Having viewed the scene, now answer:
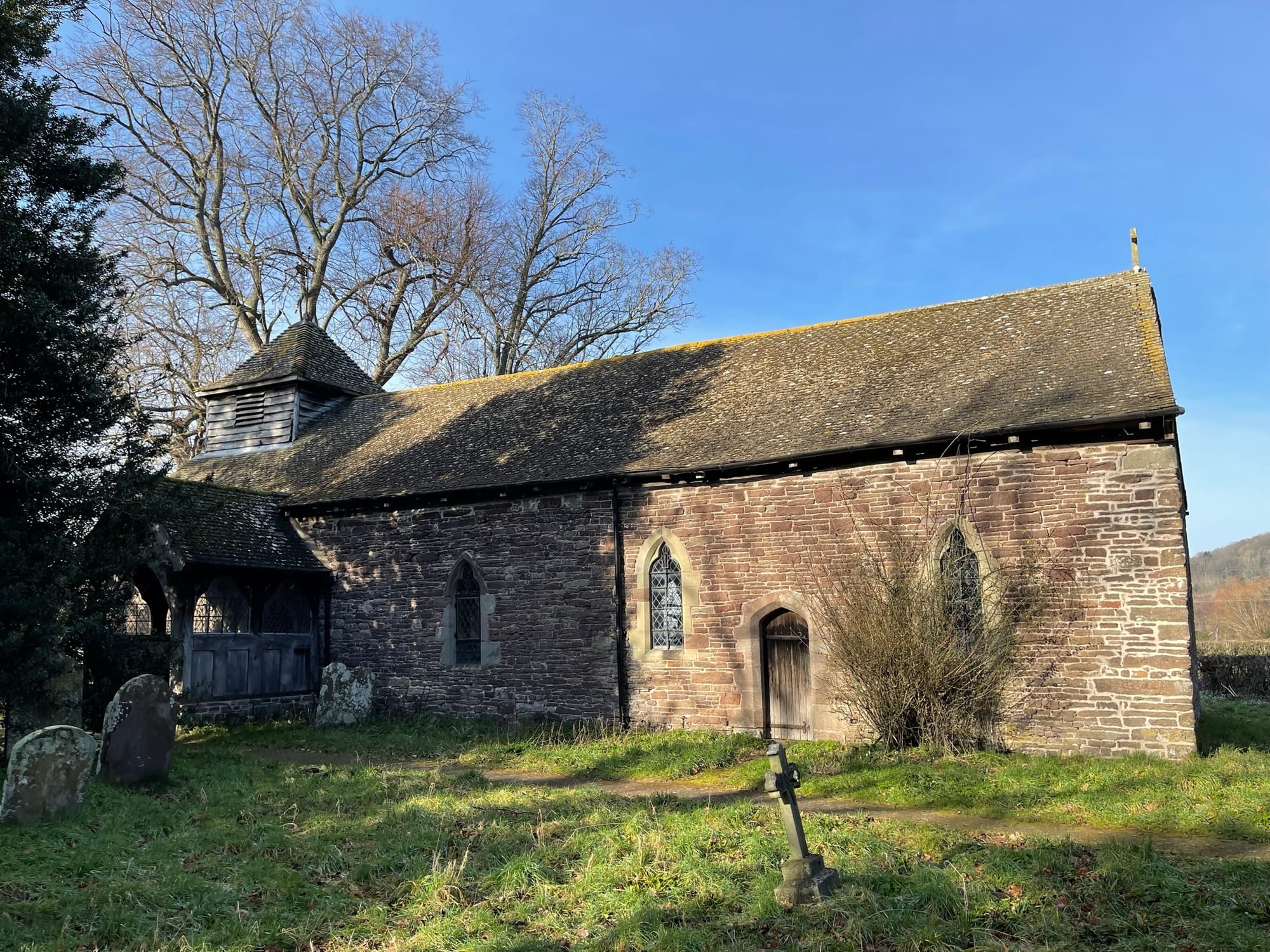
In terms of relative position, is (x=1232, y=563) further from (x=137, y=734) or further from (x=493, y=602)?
(x=137, y=734)

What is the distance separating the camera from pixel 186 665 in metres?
15.7

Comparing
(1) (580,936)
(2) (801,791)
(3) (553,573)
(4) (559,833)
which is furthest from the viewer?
(3) (553,573)

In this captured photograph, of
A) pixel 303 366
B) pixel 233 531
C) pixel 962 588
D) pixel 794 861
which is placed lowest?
Answer: pixel 794 861

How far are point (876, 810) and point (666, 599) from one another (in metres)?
5.88

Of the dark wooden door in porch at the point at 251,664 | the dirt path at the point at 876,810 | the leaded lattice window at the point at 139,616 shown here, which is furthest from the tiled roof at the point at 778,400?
the dirt path at the point at 876,810

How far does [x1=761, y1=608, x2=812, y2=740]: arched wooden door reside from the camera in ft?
45.0

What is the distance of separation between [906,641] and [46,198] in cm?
1272

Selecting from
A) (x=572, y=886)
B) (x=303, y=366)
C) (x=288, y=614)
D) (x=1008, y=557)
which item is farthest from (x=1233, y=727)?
(x=303, y=366)

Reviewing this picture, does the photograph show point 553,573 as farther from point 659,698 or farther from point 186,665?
point 186,665

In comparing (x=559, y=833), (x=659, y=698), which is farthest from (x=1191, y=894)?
(x=659, y=698)

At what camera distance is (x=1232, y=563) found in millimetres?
74000

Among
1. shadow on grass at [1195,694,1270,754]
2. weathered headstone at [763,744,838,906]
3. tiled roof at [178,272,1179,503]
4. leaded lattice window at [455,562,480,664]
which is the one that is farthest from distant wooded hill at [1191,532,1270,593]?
weathered headstone at [763,744,838,906]

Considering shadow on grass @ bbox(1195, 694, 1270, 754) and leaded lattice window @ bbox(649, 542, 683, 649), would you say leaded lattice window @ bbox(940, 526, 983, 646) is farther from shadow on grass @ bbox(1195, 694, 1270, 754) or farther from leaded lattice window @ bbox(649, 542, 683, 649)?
leaded lattice window @ bbox(649, 542, 683, 649)

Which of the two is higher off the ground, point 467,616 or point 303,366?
point 303,366
